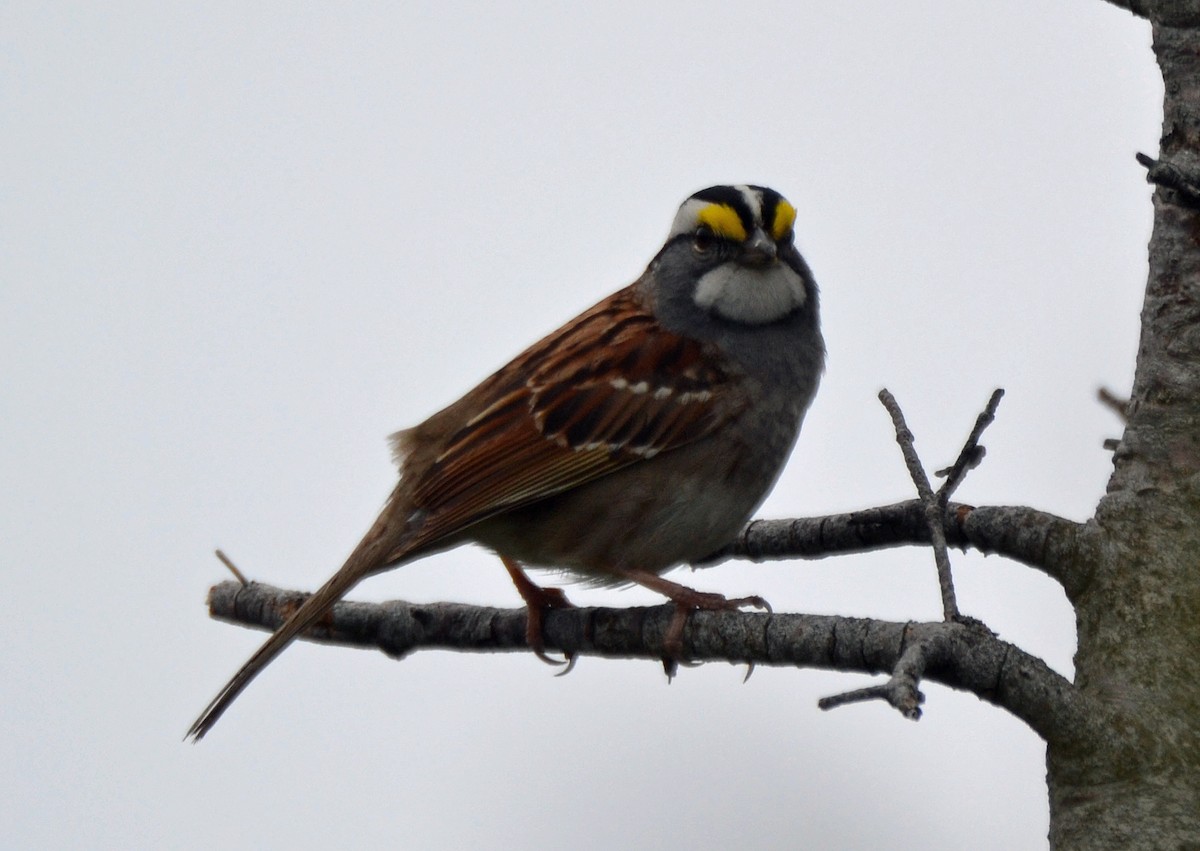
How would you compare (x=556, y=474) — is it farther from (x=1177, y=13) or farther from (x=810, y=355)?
(x=1177, y=13)

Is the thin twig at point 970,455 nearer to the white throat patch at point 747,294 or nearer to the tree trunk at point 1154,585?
the tree trunk at point 1154,585

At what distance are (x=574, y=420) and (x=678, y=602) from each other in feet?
3.61

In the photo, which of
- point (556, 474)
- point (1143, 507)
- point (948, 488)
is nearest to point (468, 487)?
point (556, 474)

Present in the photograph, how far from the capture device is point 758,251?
5676 mm

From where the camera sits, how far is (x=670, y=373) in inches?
224

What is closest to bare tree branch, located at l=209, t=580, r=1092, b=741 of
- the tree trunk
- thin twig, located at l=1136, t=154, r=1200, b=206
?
the tree trunk

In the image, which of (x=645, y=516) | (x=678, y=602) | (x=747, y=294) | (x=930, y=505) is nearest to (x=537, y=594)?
(x=645, y=516)

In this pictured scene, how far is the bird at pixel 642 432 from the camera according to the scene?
5.32 metres

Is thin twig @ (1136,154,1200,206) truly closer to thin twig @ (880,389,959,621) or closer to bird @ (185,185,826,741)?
Result: thin twig @ (880,389,959,621)

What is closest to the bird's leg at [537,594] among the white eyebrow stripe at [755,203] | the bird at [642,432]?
the bird at [642,432]

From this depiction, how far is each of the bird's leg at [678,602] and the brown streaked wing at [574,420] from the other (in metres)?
0.44

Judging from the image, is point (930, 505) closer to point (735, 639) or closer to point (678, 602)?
point (735, 639)

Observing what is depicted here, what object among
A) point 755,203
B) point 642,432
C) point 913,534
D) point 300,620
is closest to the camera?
point 913,534

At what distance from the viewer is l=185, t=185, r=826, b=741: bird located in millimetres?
5324
